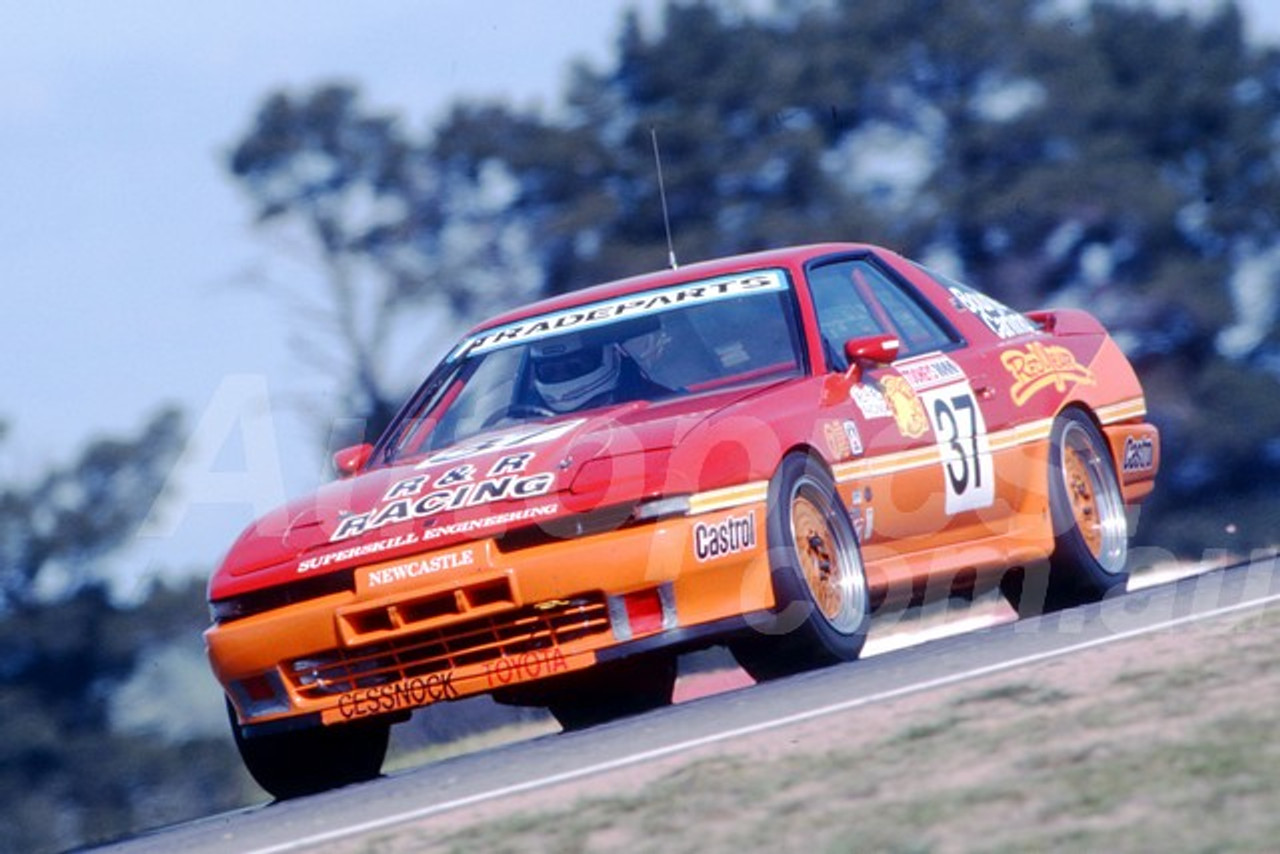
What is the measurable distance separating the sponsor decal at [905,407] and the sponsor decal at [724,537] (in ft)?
4.04

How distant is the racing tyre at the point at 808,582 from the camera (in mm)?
6777

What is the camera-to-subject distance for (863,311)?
8.34m

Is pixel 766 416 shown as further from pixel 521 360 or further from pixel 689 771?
pixel 689 771

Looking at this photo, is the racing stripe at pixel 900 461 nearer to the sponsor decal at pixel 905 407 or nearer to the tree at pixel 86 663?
the sponsor decal at pixel 905 407

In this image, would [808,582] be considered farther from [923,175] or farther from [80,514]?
[923,175]

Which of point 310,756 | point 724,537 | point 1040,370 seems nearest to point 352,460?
point 310,756

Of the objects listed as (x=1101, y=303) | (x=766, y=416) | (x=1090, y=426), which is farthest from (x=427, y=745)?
(x=1101, y=303)

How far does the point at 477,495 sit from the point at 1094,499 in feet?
9.65

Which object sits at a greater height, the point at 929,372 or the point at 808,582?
the point at 929,372

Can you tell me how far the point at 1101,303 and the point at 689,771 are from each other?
2016cm

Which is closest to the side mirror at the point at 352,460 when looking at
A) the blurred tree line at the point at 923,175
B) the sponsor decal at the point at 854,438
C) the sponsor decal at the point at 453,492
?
the sponsor decal at the point at 453,492

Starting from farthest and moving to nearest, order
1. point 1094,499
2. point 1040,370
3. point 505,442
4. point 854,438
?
1. point 1094,499
2. point 1040,370
3. point 854,438
4. point 505,442

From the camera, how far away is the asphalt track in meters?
5.55

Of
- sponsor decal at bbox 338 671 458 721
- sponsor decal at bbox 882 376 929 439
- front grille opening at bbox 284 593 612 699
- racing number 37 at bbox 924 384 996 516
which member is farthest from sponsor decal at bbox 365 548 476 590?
racing number 37 at bbox 924 384 996 516
